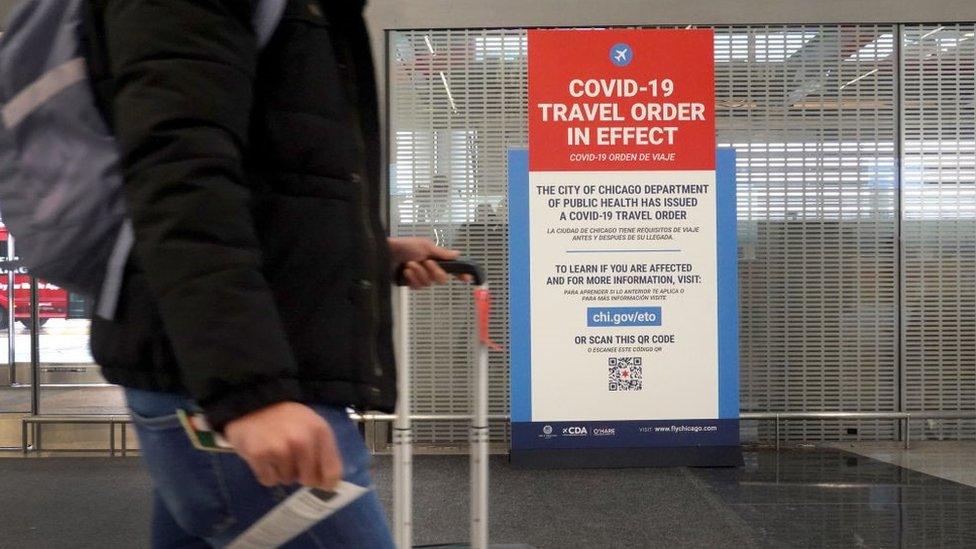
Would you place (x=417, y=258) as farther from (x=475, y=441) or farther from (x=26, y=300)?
(x=26, y=300)

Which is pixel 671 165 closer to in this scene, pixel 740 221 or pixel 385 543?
pixel 740 221

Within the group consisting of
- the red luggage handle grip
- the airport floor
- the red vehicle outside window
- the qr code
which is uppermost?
the red luggage handle grip

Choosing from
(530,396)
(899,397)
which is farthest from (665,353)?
(899,397)

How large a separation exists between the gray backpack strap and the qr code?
4.41 metres

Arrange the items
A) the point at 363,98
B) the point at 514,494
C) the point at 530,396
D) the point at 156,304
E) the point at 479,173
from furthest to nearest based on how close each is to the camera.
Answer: the point at 479,173
the point at 530,396
the point at 514,494
the point at 363,98
the point at 156,304

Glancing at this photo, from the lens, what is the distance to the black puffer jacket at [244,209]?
0.87 metres

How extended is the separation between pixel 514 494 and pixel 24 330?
3721 millimetres

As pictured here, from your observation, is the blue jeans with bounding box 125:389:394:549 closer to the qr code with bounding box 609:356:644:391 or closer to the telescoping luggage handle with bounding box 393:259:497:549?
the telescoping luggage handle with bounding box 393:259:497:549

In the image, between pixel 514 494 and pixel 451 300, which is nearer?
pixel 514 494

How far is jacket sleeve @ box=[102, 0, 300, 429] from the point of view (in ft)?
2.85

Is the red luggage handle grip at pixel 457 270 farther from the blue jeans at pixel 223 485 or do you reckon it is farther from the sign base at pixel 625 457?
the sign base at pixel 625 457

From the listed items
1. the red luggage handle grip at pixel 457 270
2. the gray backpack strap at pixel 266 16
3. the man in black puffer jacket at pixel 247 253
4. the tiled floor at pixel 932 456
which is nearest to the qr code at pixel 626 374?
the tiled floor at pixel 932 456

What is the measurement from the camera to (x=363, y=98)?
3.84ft

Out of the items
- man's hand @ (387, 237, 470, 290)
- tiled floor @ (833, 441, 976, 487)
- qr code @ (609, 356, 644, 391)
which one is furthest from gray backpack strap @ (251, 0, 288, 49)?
tiled floor @ (833, 441, 976, 487)
